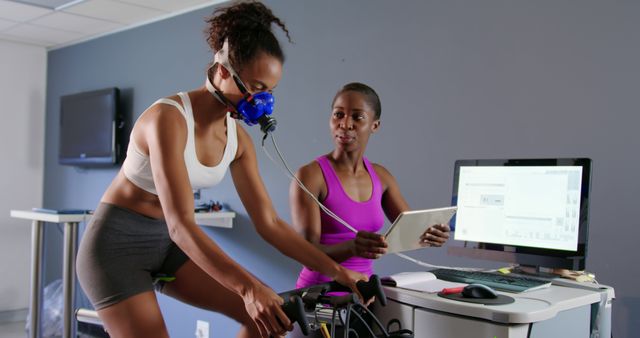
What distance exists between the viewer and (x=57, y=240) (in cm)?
511

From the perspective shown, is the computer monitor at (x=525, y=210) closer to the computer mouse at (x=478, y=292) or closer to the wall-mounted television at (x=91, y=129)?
the computer mouse at (x=478, y=292)

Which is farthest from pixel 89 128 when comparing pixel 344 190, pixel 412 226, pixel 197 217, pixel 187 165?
pixel 412 226

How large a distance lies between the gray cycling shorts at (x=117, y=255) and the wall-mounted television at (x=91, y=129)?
285cm

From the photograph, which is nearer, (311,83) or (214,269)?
(214,269)

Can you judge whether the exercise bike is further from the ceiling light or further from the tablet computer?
the ceiling light

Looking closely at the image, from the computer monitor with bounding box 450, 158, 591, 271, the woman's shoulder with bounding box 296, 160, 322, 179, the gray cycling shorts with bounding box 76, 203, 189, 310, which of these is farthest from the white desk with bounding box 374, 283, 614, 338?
the gray cycling shorts with bounding box 76, 203, 189, 310

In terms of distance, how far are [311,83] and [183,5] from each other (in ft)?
3.79

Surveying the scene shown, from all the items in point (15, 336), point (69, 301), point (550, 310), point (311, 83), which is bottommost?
point (15, 336)

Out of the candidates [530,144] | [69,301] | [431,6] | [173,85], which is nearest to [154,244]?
A: [530,144]

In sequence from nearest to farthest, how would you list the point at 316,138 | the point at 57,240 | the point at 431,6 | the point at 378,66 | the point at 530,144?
the point at 530,144
the point at 431,6
the point at 378,66
the point at 316,138
the point at 57,240

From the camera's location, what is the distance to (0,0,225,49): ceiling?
12.6ft

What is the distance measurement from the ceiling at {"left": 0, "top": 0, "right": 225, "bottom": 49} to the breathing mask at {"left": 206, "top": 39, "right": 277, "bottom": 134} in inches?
89.8

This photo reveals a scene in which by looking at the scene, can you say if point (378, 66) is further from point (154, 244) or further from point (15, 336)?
point (15, 336)

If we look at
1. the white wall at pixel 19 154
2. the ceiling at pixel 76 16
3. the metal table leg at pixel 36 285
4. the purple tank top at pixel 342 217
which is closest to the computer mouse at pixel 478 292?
the purple tank top at pixel 342 217
